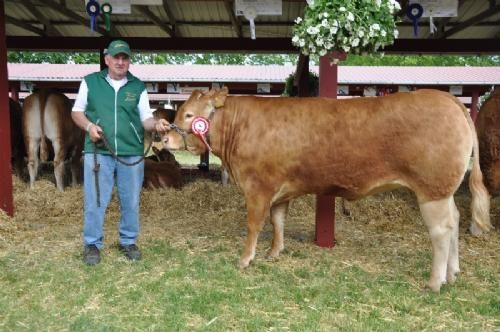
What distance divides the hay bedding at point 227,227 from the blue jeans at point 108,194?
0.40 m

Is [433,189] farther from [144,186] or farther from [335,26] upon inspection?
[144,186]

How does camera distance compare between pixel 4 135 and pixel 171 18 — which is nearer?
pixel 4 135

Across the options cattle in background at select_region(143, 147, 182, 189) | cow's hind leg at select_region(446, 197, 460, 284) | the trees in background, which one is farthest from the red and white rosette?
the trees in background

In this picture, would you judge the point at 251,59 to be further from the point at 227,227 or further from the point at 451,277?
the point at 451,277

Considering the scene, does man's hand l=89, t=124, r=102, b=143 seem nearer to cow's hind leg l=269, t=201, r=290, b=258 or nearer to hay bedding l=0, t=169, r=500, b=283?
hay bedding l=0, t=169, r=500, b=283

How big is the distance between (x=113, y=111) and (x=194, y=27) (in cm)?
543

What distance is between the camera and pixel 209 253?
16.5 ft

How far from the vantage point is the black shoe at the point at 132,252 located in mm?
4742

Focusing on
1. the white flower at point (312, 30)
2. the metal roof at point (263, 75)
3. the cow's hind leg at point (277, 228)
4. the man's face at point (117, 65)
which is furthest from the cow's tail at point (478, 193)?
the metal roof at point (263, 75)

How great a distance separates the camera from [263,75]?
1919 cm

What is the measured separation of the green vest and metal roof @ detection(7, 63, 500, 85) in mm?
12500

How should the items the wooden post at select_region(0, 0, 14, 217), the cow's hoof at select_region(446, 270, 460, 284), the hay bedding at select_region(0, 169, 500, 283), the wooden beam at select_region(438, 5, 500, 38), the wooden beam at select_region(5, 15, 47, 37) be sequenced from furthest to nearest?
the wooden beam at select_region(5, 15, 47, 37) → the wooden beam at select_region(438, 5, 500, 38) → the wooden post at select_region(0, 0, 14, 217) → the hay bedding at select_region(0, 169, 500, 283) → the cow's hoof at select_region(446, 270, 460, 284)

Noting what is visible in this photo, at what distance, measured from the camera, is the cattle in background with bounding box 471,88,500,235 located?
6.04 m

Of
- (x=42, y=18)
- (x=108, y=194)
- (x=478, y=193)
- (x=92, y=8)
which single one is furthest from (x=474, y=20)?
(x=42, y=18)
